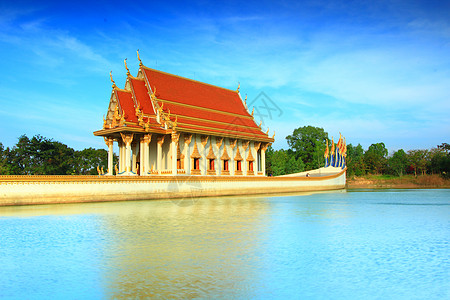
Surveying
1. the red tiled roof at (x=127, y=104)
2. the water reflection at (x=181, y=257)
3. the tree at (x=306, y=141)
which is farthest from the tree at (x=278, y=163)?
the water reflection at (x=181, y=257)

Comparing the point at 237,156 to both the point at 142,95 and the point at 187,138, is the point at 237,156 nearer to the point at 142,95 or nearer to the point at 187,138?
the point at 187,138

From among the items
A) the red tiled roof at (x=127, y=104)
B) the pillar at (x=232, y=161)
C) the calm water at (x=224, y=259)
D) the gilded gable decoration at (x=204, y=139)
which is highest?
the red tiled roof at (x=127, y=104)

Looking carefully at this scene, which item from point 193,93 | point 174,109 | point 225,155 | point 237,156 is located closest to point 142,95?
point 174,109

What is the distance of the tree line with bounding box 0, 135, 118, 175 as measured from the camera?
36531 millimetres

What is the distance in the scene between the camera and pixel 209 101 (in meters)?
37.1

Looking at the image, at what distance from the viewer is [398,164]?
6431 cm

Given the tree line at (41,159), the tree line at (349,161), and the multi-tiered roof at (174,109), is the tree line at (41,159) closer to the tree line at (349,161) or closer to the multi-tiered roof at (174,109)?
the multi-tiered roof at (174,109)

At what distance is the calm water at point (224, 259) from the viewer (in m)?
6.28

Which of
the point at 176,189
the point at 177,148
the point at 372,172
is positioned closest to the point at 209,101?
the point at 177,148

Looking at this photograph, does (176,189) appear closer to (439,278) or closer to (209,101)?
(209,101)

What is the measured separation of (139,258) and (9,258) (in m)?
2.71

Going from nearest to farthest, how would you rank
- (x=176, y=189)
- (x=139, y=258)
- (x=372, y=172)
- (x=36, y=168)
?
(x=139, y=258) → (x=176, y=189) → (x=36, y=168) → (x=372, y=172)

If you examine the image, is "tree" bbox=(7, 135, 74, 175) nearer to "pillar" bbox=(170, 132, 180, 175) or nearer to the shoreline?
"pillar" bbox=(170, 132, 180, 175)

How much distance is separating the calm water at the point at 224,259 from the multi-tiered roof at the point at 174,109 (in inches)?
578
